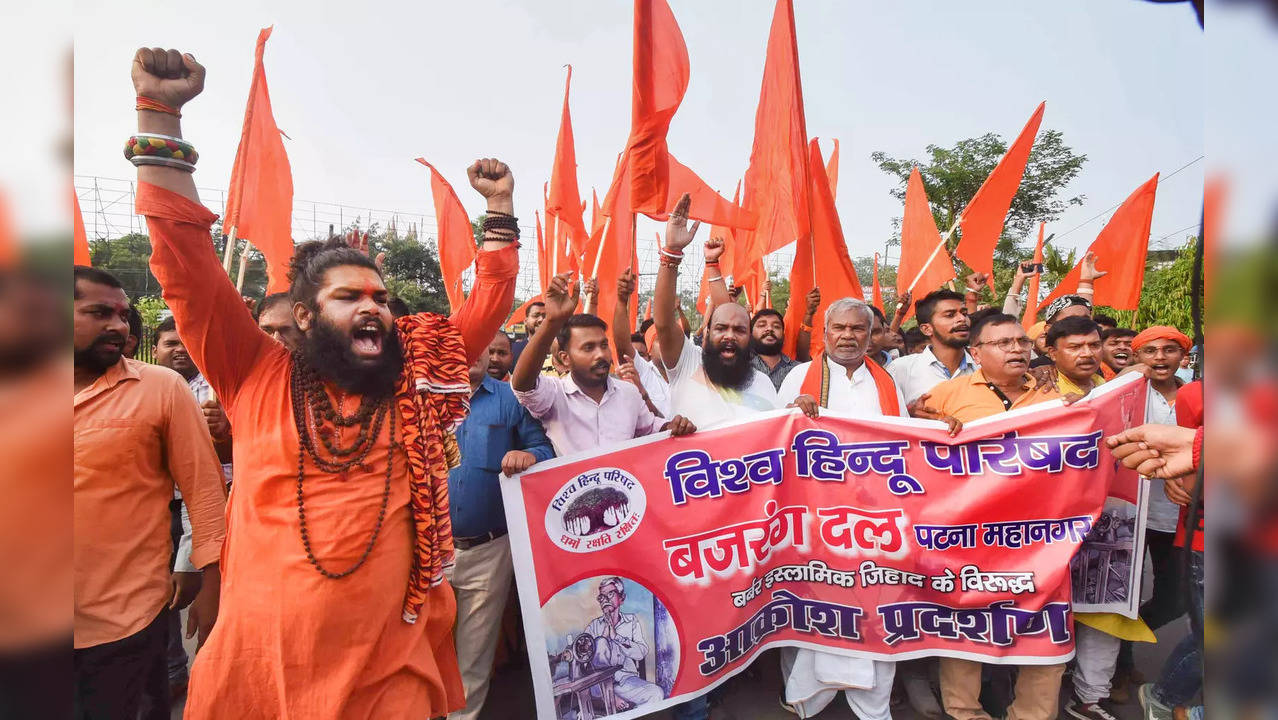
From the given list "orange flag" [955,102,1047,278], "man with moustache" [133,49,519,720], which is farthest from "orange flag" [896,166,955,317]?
"man with moustache" [133,49,519,720]

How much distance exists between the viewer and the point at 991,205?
5871mm

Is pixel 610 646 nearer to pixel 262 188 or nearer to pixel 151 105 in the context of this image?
pixel 151 105

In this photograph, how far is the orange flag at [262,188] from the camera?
4.96 meters

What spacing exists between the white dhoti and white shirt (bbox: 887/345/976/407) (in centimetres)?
197

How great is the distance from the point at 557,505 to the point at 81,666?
1.72 meters

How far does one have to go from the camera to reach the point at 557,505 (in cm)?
294

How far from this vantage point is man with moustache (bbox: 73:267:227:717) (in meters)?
2.10

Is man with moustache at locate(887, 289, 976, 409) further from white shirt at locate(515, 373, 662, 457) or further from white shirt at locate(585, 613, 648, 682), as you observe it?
white shirt at locate(585, 613, 648, 682)

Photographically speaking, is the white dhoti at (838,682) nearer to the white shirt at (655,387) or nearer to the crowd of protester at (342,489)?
the crowd of protester at (342,489)

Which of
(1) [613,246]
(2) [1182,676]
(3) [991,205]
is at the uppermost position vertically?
(3) [991,205]

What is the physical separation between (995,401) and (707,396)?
4.98 feet

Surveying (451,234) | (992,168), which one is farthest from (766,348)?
(992,168)

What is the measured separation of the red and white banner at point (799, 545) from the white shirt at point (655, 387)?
104 centimetres
